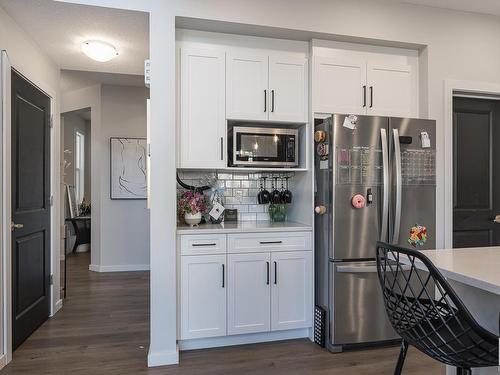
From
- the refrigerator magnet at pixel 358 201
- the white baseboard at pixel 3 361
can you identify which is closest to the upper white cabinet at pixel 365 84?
the refrigerator magnet at pixel 358 201

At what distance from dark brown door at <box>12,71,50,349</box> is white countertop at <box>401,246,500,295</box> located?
9.01ft

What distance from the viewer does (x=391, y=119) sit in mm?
2725

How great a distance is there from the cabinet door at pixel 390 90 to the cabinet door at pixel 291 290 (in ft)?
4.58

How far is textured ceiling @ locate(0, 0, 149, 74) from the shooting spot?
8.02ft

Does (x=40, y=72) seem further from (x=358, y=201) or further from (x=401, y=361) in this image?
(x=401, y=361)

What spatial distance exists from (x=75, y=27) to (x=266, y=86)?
1558 mm

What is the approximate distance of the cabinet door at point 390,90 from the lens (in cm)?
298

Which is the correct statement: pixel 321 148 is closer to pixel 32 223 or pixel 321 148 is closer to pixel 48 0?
pixel 48 0

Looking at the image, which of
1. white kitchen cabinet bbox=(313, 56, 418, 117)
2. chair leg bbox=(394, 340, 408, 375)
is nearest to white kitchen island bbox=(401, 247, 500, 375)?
chair leg bbox=(394, 340, 408, 375)

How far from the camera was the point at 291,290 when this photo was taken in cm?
277

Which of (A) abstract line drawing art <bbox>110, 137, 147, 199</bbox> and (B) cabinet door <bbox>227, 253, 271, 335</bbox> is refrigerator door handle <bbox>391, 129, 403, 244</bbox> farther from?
(A) abstract line drawing art <bbox>110, 137, 147, 199</bbox>

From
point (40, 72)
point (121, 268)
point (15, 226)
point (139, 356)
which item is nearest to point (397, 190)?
point (139, 356)

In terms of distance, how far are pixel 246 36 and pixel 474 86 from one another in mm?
2079

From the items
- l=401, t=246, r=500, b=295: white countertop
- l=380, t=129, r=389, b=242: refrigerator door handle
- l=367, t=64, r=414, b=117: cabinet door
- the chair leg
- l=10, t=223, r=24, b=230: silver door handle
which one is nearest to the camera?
l=401, t=246, r=500, b=295: white countertop
